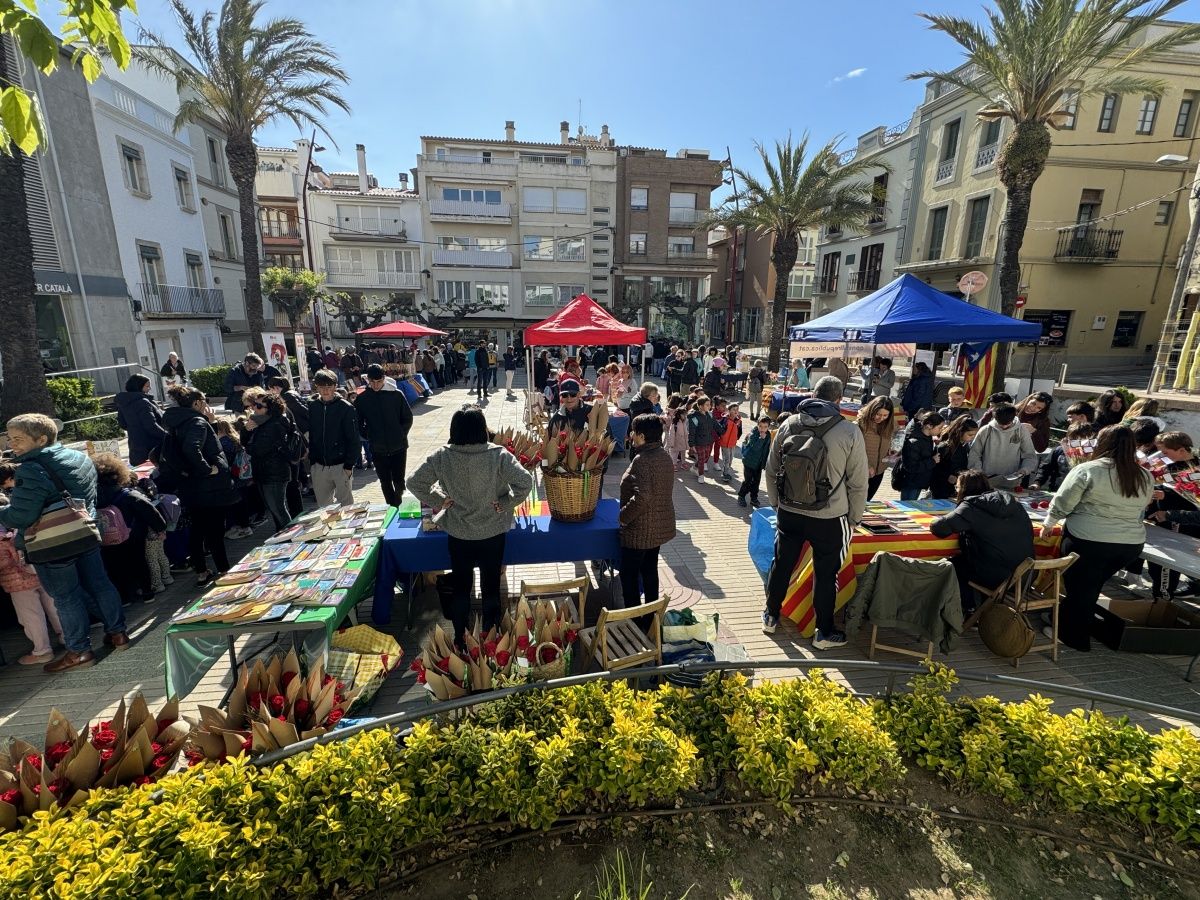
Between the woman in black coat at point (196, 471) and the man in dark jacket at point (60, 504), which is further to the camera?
the woman in black coat at point (196, 471)

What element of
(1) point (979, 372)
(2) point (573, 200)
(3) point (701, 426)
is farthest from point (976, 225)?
(2) point (573, 200)

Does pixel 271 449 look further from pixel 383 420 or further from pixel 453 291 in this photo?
pixel 453 291

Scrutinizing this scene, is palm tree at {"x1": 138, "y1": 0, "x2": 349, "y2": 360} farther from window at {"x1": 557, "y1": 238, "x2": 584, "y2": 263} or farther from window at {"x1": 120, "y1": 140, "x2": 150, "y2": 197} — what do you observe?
window at {"x1": 557, "y1": 238, "x2": 584, "y2": 263}

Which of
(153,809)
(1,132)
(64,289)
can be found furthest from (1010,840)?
(64,289)

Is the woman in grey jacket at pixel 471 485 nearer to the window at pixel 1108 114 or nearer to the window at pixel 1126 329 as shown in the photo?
the window at pixel 1108 114

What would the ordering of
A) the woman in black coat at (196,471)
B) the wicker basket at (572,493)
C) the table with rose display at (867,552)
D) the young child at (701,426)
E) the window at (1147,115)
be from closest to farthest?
the wicker basket at (572,493), the table with rose display at (867,552), the woman in black coat at (196,471), the young child at (701,426), the window at (1147,115)

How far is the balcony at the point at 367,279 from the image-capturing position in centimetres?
3447

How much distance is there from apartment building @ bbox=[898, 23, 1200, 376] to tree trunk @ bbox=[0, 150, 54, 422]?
1048 inches

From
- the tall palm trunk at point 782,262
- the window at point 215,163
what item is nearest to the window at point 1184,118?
the tall palm trunk at point 782,262

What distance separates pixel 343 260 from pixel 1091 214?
37695 mm

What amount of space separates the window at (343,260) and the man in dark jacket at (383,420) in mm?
32354

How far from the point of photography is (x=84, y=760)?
2.28m

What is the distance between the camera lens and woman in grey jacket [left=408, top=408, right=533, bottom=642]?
3.93 m

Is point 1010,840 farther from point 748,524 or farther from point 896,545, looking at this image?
point 748,524
